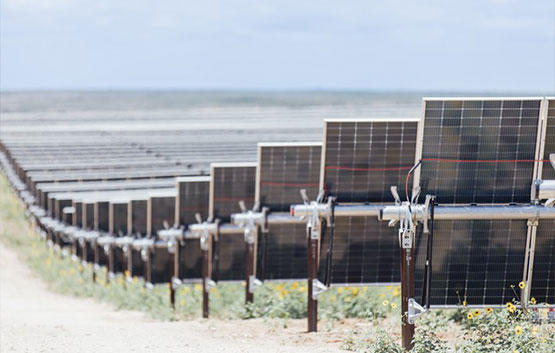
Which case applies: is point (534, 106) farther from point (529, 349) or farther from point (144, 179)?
point (144, 179)

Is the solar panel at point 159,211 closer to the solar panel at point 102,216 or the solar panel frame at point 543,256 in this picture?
the solar panel at point 102,216

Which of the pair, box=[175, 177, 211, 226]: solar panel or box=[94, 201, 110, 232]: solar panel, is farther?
box=[94, 201, 110, 232]: solar panel

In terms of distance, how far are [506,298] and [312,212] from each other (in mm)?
3287

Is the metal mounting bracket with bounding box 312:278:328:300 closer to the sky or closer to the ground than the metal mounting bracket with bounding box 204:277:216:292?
closer to the sky

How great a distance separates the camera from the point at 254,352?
11.3 m

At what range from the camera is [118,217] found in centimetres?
3072

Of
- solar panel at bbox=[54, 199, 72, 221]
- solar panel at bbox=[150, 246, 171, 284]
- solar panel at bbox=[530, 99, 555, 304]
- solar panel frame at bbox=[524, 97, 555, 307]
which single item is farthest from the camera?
solar panel at bbox=[54, 199, 72, 221]

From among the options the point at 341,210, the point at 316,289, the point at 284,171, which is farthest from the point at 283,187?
the point at 341,210

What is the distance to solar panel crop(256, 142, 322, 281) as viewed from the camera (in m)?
16.0

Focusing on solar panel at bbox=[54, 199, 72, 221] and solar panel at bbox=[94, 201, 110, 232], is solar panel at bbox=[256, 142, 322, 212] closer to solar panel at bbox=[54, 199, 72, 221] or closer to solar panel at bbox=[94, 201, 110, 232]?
solar panel at bbox=[94, 201, 110, 232]

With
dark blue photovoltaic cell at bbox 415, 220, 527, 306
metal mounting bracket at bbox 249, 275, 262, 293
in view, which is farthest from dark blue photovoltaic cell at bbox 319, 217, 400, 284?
metal mounting bracket at bbox 249, 275, 262, 293

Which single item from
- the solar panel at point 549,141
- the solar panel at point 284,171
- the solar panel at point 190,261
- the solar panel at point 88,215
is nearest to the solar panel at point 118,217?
the solar panel at point 88,215

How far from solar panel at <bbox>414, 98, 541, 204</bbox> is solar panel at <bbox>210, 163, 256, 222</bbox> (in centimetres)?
805

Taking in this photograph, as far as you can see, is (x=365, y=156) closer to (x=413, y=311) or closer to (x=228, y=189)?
(x=413, y=311)
